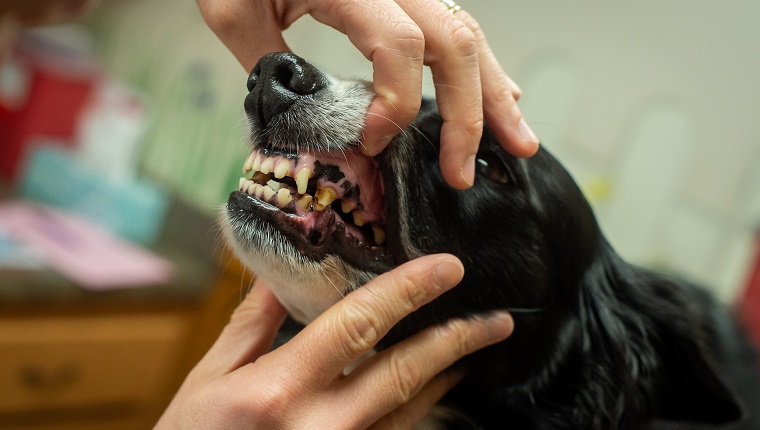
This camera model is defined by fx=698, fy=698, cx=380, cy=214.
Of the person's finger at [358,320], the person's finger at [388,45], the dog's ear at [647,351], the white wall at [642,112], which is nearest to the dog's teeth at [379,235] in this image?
the person's finger at [358,320]

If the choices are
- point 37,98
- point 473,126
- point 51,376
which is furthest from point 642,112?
point 37,98

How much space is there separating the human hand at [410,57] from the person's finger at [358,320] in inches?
6.0

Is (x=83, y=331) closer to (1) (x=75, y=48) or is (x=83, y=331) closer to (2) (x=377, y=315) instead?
(1) (x=75, y=48)

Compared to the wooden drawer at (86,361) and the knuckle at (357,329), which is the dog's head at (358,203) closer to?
the knuckle at (357,329)

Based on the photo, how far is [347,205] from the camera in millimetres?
1069

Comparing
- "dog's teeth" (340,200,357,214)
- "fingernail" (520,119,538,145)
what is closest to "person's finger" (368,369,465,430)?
"dog's teeth" (340,200,357,214)

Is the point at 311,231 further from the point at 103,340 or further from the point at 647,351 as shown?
the point at 103,340

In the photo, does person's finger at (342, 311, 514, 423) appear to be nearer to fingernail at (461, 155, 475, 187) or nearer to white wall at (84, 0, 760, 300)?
fingernail at (461, 155, 475, 187)

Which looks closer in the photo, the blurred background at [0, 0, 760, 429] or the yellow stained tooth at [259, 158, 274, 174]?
the yellow stained tooth at [259, 158, 274, 174]

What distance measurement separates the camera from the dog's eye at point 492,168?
1.19m

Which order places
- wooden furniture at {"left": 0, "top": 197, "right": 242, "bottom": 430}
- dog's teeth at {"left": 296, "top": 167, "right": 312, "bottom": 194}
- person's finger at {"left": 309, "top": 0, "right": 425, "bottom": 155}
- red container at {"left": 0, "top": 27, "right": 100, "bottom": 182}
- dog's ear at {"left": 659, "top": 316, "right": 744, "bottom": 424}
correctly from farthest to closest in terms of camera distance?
1. red container at {"left": 0, "top": 27, "right": 100, "bottom": 182}
2. wooden furniture at {"left": 0, "top": 197, "right": 242, "bottom": 430}
3. dog's ear at {"left": 659, "top": 316, "right": 744, "bottom": 424}
4. dog's teeth at {"left": 296, "top": 167, "right": 312, "bottom": 194}
5. person's finger at {"left": 309, "top": 0, "right": 425, "bottom": 155}

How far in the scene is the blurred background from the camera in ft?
7.97

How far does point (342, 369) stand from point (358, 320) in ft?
0.28

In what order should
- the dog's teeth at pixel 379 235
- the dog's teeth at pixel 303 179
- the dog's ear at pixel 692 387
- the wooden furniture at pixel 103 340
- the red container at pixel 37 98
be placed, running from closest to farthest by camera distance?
the dog's teeth at pixel 303 179 < the dog's teeth at pixel 379 235 < the dog's ear at pixel 692 387 < the wooden furniture at pixel 103 340 < the red container at pixel 37 98
